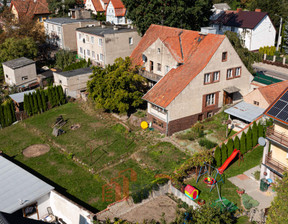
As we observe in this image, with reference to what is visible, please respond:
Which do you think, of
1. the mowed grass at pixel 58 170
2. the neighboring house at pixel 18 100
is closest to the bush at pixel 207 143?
the mowed grass at pixel 58 170

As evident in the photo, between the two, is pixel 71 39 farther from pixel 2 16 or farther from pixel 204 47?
pixel 204 47

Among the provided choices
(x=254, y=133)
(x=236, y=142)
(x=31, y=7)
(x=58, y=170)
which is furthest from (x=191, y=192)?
(x=31, y=7)

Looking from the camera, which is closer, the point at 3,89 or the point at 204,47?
the point at 204,47

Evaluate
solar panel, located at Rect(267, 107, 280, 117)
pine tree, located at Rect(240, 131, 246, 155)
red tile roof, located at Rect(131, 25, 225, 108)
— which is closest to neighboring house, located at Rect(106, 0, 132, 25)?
red tile roof, located at Rect(131, 25, 225, 108)

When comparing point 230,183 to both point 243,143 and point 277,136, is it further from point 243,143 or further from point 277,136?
point 277,136

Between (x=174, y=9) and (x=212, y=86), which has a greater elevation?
(x=174, y=9)

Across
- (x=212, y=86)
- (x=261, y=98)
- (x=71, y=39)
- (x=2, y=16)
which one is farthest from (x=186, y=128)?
(x=2, y=16)

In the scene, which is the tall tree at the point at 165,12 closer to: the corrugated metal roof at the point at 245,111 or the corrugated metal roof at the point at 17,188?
the corrugated metal roof at the point at 245,111
